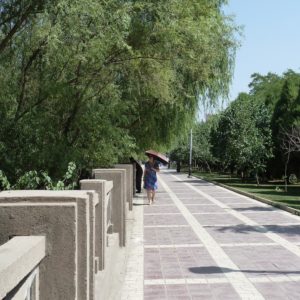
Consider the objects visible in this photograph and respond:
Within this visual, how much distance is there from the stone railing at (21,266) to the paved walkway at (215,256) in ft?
13.2

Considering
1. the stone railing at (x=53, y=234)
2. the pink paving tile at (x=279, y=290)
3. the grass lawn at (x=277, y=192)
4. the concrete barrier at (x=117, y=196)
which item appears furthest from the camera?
the grass lawn at (x=277, y=192)

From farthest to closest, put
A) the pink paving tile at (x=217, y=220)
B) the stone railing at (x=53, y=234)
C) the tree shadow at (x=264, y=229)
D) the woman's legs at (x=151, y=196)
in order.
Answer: the woman's legs at (x=151, y=196) < the pink paving tile at (x=217, y=220) < the tree shadow at (x=264, y=229) < the stone railing at (x=53, y=234)

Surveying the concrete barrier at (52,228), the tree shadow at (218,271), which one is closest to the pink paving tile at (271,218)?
the tree shadow at (218,271)

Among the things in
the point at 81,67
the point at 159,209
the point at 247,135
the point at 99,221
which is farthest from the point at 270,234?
the point at 247,135

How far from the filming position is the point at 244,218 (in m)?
14.6

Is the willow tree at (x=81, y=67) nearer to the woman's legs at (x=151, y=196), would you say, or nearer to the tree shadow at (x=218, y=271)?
the tree shadow at (x=218, y=271)

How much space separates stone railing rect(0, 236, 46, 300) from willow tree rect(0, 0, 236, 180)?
19.3ft

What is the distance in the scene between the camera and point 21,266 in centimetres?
230

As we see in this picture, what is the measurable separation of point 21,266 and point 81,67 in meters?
8.72

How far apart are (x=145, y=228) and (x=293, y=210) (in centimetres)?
513

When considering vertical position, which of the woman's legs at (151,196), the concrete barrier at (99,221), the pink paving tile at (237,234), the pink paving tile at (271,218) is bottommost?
the pink paving tile at (237,234)

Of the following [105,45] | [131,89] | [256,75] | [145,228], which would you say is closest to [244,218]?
[145,228]

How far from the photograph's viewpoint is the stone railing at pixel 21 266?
6.79 feet

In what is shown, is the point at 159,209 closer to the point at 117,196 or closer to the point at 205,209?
the point at 205,209
